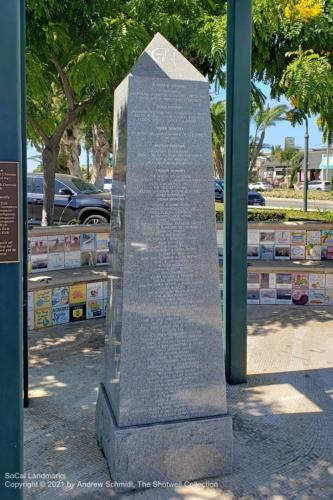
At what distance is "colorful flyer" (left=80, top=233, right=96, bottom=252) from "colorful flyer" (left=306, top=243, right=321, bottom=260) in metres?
3.65

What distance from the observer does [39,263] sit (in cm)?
768

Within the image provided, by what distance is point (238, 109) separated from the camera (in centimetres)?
480

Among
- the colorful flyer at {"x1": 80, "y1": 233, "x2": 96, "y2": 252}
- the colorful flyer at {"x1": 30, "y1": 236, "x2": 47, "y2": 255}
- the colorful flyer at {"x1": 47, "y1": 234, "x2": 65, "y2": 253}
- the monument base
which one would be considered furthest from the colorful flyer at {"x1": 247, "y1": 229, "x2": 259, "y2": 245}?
the monument base

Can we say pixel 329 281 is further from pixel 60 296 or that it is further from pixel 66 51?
pixel 66 51

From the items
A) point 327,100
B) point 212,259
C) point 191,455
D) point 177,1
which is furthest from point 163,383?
point 177,1

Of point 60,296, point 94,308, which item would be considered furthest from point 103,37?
point 94,308

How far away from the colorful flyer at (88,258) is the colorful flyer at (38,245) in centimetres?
66

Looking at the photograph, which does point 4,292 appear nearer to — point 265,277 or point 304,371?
point 304,371

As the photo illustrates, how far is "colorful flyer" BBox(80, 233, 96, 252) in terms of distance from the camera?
26.4ft

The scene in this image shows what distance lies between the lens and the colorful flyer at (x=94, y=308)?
24.8ft

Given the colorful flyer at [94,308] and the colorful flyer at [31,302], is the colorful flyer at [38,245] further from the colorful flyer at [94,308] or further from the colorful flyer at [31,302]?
the colorful flyer at [94,308]

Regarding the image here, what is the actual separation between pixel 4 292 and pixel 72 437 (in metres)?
2.00

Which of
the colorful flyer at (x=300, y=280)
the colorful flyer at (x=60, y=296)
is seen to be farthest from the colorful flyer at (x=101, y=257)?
the colorful flyer at (x=300, y=280)

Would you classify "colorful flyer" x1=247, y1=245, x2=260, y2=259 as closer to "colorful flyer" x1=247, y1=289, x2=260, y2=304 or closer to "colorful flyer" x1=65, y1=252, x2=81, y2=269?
"colorful flyer" x1=247, y1=289, x2=260, y2=304
